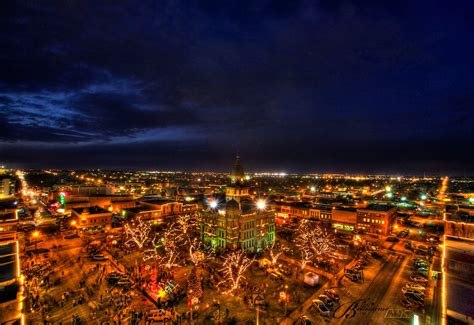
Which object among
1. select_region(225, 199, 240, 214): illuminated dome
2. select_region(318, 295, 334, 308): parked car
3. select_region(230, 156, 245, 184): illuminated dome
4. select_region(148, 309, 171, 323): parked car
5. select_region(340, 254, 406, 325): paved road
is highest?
select_region(230, 156, 245, 184): illuminated dome

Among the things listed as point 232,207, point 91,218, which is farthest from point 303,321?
point 91,218

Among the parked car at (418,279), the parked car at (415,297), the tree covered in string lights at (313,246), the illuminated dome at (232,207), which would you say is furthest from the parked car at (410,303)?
the illuminated dome at (232,207)

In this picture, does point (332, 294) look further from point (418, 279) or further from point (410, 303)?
point (418, 279)

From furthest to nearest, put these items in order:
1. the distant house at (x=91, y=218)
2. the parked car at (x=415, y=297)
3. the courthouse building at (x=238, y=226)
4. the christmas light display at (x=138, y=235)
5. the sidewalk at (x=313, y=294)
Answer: the distant house at (x=91, y=218) < the courthouse building at (x=238, y=226) < the christmas light display at (x=138, y=235) < the parked car at (x=415, y=297) < the sidewalk at (x=313, y=294)

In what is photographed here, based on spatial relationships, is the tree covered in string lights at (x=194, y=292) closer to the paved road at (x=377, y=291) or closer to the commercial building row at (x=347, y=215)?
the paved road at (x=377, y=291)

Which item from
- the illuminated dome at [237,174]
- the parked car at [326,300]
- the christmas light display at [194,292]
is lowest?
the parked car at [326,300]

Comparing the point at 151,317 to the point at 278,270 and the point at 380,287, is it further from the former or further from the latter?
the point at 380,287

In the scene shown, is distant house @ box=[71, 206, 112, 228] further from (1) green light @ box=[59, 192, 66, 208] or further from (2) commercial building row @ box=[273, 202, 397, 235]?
(2) commercial building row @ box=[273, 202, 397, 235]

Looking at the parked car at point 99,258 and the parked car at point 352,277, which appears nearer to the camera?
the parked car at point 352,277

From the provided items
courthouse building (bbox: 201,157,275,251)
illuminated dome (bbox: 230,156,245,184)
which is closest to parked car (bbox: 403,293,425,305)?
courthouse building (bbox: 201,157,275,251)
